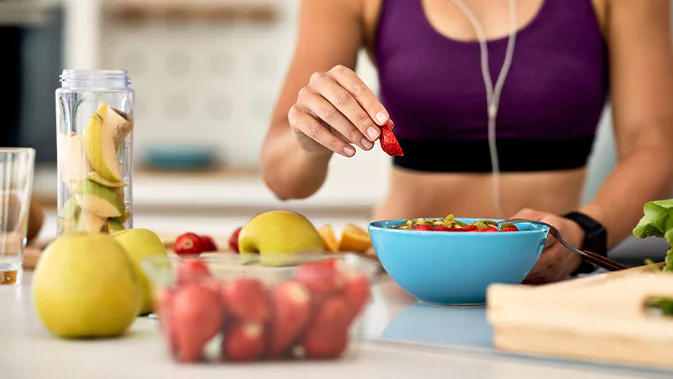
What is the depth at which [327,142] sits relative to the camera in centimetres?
106

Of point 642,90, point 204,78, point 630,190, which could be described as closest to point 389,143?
point 630,190

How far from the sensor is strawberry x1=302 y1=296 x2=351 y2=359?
62cm

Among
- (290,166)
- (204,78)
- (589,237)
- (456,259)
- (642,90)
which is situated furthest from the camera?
(204,78)

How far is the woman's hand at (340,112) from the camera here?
97 centimetres

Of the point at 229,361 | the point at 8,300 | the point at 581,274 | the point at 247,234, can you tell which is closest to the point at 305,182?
the point at 247,234

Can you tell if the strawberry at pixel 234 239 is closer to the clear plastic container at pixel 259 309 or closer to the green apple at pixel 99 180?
the green apple at pixel 99 180

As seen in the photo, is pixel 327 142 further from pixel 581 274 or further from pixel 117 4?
pixel 117 4

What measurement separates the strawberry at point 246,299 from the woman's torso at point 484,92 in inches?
41.2

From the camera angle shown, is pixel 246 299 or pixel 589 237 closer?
pixel 246 299

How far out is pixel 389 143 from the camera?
37.2 inches

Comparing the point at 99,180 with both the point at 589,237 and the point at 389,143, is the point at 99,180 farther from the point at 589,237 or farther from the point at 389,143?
the point at 589,237

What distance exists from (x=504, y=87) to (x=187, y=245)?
724 mm

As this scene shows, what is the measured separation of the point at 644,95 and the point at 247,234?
34.4 inches

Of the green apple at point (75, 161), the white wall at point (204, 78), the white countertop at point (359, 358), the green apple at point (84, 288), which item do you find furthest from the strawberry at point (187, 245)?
the white wall at point (204, 78)
